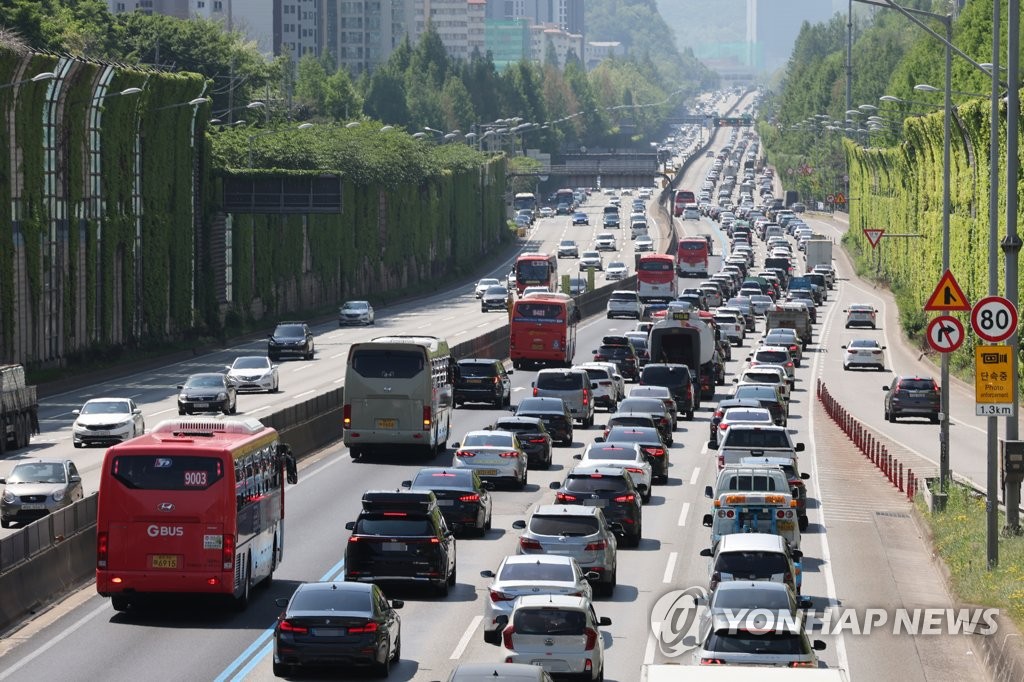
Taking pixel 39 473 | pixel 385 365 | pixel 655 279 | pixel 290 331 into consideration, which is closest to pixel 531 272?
pixel 655 279

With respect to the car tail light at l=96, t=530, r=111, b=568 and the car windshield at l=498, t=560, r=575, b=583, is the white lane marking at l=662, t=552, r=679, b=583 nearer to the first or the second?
the car windshield at l=498, t=560, r=575, b=583

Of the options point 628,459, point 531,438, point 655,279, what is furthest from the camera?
point 655,279

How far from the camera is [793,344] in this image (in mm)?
88562

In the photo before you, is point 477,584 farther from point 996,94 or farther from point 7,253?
point 7,253

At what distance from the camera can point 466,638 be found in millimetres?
28328

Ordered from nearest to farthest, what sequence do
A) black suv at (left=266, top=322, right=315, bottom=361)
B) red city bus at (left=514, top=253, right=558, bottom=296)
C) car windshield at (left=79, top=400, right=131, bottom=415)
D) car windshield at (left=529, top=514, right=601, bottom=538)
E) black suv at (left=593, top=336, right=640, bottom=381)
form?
car windshield at (left=529, top=514, right=601, bottom=538), car windshield at (left=79, top=400, right=131, bottom=415), black suv at (left=593, top=336, right=640, bottom=381), black suv at (left=266, top=322, right=315, bottom=361), red city bus at (left=514, top=253, right=558, bottom=296)

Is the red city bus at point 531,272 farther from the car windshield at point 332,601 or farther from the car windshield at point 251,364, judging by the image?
the car windshield at point 332,601

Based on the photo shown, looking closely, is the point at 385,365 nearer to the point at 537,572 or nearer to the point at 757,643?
the point at 537,572

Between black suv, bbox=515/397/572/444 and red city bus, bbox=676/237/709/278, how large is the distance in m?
94.6

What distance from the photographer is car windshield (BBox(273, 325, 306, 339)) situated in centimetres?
8725

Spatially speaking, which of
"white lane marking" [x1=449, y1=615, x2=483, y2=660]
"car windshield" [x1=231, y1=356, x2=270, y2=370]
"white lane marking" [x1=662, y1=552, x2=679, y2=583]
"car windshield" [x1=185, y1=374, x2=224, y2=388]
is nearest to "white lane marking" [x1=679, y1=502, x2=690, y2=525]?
"white lane marking" [x1=662, y1=552, x2=679, y2=583]

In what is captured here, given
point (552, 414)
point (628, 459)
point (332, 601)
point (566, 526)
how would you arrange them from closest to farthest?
point (332, 601) → point (566, 526) → point (628, 459) → point (552, 414)

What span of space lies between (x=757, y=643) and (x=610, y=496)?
1613 cm

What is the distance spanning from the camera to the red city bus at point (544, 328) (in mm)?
80125
